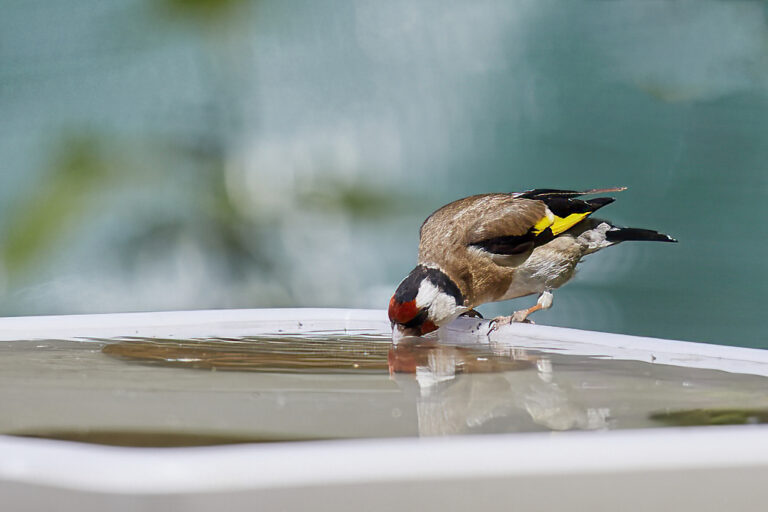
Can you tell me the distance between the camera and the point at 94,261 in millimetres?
3525

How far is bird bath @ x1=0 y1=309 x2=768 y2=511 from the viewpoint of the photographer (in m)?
0.49

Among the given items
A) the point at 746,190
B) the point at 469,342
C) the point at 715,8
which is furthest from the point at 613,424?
the point at 715,8

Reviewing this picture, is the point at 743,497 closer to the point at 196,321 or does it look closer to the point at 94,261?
the point at 196,321

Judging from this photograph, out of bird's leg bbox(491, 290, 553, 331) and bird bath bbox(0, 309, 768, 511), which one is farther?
bird's leg bbox(491, 290, 553, 331)

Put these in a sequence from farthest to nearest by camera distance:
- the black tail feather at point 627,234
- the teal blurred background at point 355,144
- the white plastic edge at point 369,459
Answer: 1. the teal blurred background at point 355,144
2. the black tail feather at point 627,234
3. the white plastic edge at point 369,459

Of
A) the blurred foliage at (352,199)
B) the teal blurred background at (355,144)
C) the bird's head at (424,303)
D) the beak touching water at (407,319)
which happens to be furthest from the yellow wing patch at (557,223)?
the blurred foliage at (352,199)

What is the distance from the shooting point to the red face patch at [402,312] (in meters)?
1.73

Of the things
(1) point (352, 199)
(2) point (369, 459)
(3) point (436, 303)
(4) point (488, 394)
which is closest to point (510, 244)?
(3) point (436, 303)

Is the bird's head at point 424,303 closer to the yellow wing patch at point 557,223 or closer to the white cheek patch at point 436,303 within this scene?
the white cheek patch at point 436,303

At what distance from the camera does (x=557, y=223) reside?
2.17 metres

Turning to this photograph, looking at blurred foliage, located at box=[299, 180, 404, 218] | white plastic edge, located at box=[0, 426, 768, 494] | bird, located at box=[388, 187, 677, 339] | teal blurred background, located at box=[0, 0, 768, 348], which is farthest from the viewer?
blurred foliage, located at box=[299, 180, 404, 218]

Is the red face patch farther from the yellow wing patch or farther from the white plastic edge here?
the white plastic edge

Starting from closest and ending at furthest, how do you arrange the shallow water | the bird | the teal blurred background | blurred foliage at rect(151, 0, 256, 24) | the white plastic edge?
the white plastic edge < the shallow water < the bird < the teal blurred background < blurred foliage at rect(151, 0, 256, 24)

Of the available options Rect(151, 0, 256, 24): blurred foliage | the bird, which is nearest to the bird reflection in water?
the bird
